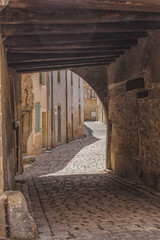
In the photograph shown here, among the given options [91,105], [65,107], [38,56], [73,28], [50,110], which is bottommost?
[50,110]

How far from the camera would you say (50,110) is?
19.0 m

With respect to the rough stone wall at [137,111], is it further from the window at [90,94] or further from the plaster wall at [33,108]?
the window at [90,94]

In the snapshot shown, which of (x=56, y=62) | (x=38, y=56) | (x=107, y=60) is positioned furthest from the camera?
(x=107, y=60)

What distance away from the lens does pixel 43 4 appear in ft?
15.1

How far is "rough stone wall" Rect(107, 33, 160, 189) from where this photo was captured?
6.96 metres

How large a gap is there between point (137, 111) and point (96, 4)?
3.73 metres

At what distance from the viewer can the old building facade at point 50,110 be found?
583 inches

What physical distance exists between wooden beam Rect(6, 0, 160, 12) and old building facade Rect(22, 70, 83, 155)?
9874 mm

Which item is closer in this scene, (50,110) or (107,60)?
(107,60)

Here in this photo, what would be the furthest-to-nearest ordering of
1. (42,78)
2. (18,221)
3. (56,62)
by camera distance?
(42,78)
(56,62)
(18,221)

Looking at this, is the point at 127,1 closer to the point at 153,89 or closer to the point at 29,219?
the point at 153,89

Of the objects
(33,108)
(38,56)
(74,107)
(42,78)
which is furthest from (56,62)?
(74,107)

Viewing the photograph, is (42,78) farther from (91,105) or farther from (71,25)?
(91,105)

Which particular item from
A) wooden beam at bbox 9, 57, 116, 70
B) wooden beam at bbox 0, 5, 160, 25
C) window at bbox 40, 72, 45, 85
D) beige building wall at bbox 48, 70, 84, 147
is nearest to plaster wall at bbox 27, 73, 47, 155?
window at bbox 40, 72, 45, 85
